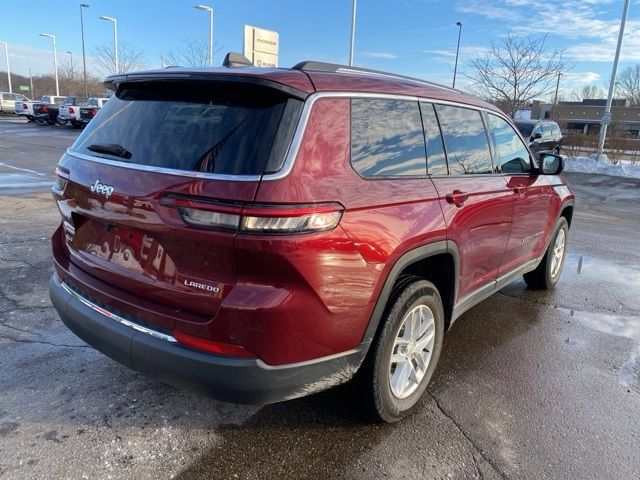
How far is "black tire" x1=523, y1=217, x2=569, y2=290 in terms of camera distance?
5133 mm

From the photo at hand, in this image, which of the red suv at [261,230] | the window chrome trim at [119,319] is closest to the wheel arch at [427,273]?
the red suv at [261,230]

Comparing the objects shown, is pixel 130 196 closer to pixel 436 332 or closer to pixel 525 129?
pixel 436 332

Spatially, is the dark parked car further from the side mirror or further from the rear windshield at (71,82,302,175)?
the rear windshield at (71,82,302,175)

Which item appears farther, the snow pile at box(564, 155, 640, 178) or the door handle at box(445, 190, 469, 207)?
the snow pile at box(564, 155, 640, 178)

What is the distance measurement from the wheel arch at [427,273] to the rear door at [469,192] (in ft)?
0.32

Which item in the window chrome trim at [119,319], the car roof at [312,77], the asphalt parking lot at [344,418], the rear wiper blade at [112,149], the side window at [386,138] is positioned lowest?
the asphalt parking lot at [344,418]

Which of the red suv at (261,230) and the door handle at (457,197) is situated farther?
the door handle at (457,197)

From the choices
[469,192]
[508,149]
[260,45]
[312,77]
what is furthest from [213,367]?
[260,45]

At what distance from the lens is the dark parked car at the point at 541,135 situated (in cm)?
1736

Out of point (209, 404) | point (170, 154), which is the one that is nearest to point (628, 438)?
point (209, 404)

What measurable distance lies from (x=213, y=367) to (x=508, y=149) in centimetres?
308

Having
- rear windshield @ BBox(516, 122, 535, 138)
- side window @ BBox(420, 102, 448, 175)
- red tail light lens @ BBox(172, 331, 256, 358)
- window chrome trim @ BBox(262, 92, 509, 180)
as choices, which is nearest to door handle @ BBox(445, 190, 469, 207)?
side window @ BBox(420, 102, 448, 175)

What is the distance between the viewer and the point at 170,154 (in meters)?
2.33

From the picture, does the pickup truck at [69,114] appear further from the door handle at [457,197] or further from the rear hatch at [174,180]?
the door handle at [457,197]
